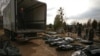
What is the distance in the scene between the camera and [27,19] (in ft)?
45.5

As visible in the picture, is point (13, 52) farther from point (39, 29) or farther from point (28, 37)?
point (39, 29)

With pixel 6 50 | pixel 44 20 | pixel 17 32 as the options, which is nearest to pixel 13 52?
pixel 6 50

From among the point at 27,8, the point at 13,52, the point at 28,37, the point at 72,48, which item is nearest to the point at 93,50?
the point at 72,48

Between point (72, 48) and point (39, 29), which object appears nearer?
point (72, 48)

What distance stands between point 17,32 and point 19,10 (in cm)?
223

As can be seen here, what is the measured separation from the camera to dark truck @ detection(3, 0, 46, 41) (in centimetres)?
1209

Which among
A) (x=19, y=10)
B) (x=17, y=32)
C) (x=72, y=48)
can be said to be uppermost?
(x=19, y=10)

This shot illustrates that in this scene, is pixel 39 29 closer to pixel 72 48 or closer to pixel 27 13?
pixel 27 13

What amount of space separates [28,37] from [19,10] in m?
2.54

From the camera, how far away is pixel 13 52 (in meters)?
8.25

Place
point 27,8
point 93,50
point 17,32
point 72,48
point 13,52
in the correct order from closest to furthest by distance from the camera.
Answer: point 93,50 < point 13,52 < point 72,48 < point 17,32 < point 27,8

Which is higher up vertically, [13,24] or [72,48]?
[13,24]

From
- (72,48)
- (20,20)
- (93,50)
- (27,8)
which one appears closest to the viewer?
(93,50)

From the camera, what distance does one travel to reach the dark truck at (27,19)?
476 inches
